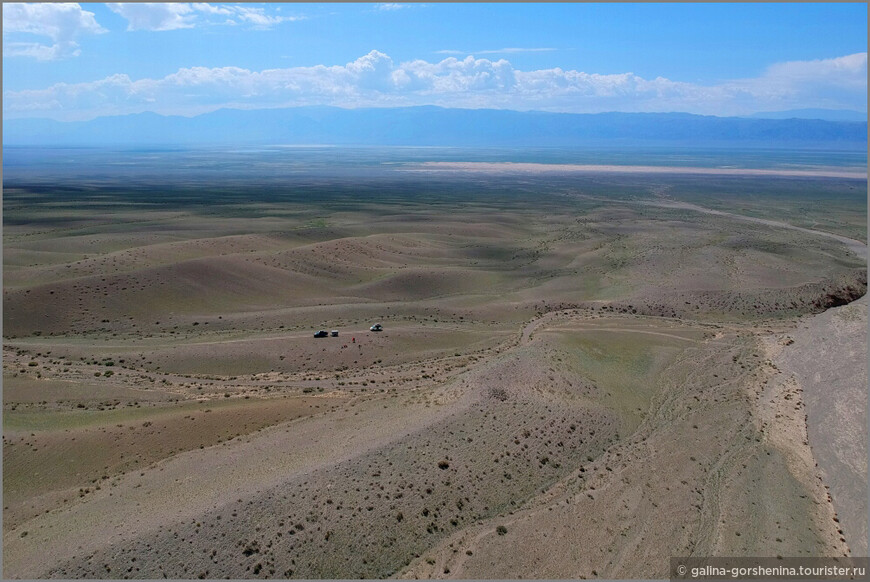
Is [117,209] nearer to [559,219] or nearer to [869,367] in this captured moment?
[559,219]

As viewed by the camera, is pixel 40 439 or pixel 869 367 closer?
pixel 40 439

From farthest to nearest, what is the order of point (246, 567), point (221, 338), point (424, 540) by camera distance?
point (221, 338)
point (424, 540)
point (246, 567)

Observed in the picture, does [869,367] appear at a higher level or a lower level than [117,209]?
lower

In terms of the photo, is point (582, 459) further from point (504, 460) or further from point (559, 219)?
point (559, 219)

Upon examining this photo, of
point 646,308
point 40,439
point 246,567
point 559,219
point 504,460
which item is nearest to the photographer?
point 246,567

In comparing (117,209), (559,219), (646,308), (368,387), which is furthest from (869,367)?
(117,209)

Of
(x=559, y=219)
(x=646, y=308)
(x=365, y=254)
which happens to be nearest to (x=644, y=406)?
(x=646, y=308)
